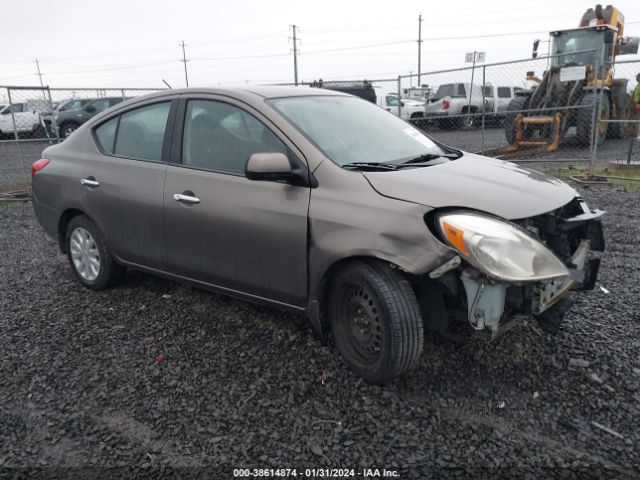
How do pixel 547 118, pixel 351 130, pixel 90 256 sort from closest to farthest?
pixel 351 130 → pixel 90 256 → pixel 547 118

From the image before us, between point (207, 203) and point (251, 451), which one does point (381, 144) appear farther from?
point (251, 451)

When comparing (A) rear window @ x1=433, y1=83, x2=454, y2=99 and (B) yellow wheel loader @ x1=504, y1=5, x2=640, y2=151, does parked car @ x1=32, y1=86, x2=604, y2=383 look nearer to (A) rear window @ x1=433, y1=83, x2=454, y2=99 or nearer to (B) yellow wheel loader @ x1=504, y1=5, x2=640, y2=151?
(B) yellow wheel loader @ x1=504, y1=5, x2=640, y2=151

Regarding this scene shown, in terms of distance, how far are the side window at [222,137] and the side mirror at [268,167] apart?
0.21 meters

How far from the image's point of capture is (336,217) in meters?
2.92

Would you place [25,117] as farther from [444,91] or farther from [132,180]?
[132,180]

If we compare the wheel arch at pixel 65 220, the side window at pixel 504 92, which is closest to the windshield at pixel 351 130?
the wheel arch at pixel 65 220

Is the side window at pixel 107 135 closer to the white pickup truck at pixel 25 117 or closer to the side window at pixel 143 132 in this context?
the side window at pixel 143 132

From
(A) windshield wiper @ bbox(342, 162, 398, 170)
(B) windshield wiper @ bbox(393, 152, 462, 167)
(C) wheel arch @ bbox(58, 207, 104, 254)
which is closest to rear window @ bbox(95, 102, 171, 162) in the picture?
(C) wheel arch @ bbox(58, 207, 104, 254)

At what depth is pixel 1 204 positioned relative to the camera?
924 cm

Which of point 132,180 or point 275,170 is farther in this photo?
point 132,180

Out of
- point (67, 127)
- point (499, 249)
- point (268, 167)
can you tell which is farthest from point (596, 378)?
point (67, 127)

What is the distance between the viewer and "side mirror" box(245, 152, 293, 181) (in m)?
2.98

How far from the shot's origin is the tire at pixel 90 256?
4309 millimetres

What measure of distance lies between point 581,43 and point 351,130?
40.4ft
